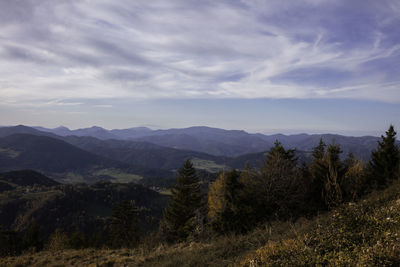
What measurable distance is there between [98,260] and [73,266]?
1150 millimetres

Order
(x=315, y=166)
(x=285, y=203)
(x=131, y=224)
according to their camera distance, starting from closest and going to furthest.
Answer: (x=285, y=203) < (x=315, y=166) < (x=131, y=224)

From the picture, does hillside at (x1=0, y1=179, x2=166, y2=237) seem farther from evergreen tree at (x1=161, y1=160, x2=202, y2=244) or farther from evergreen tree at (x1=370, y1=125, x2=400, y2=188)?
evergreen tree at (x1=370, y1=125, x2=400, y2=188)

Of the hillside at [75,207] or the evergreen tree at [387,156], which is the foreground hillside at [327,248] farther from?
the hillside at [75,207]

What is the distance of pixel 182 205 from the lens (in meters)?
33.1

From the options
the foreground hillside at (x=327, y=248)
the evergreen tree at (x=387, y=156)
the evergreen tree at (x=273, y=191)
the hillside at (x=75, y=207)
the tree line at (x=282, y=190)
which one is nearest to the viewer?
the foreground hillside at (x=327, y=248)

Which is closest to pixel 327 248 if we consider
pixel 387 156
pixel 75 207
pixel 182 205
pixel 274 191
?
pixel 274 191

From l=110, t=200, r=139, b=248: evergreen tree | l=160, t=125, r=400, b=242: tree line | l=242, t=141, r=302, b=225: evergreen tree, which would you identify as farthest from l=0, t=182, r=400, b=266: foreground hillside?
l=110, t=200, r=139, b=248: evergreen tree

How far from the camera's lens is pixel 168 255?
9.41m

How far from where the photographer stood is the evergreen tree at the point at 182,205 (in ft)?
104

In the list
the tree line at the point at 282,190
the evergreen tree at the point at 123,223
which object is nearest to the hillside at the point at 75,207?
the evergreen tree at the point at 123,223

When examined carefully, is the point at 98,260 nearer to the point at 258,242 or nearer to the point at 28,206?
the point at 258,242

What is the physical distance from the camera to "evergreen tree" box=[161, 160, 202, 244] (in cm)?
3177

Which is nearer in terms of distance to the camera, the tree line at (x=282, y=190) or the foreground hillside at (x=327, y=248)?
the foreground hillside at (x=327, y=248)

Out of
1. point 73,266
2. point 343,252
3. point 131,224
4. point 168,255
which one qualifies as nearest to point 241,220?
point 168,255
